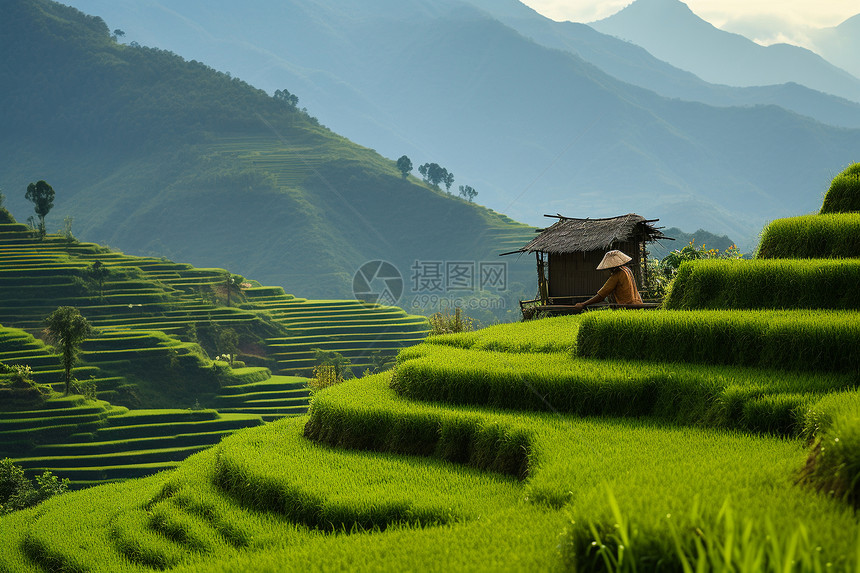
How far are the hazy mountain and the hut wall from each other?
7161 cm

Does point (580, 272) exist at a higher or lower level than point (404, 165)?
lower

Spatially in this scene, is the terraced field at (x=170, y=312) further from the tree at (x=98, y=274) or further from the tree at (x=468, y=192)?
the tree at (x=468, y=192)

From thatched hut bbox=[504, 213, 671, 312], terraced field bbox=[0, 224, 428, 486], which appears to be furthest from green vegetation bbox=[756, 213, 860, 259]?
terraced field bbox=[0, 224, 428, 486]

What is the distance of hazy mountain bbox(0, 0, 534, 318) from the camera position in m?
103

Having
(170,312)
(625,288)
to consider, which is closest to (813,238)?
(625,288)

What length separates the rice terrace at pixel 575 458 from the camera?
9.59ft

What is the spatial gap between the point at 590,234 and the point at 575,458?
484 inches

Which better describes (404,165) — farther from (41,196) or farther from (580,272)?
(580,272)

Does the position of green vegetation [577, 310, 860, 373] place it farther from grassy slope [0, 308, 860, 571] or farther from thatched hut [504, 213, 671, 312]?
thatched hut [504, 213, 671, 312]

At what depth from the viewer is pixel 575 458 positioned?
4895 mm

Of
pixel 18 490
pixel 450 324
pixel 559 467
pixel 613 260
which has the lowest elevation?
pixel 18 490

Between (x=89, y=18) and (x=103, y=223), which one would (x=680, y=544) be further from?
(x=89, y=18)

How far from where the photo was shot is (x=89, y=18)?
13125 cm

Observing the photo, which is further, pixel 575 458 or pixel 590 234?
pixel 590 234
